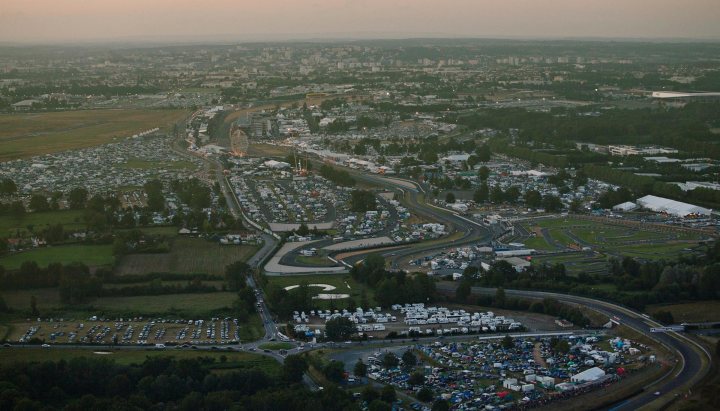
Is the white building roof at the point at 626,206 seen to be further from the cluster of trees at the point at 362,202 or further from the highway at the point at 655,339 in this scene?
the highway at the point at 655,339

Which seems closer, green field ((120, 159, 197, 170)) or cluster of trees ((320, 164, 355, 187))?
cluster of trees ((320, 164, 355, 187))

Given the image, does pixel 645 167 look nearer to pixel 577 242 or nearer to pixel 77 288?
pixel 577 242

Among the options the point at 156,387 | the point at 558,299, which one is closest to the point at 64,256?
the point at 156,387

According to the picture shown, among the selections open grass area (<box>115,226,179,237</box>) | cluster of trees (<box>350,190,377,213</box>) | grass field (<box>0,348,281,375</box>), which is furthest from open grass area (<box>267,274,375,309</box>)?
cluster of trees (<box>350,190,377,213</box>)

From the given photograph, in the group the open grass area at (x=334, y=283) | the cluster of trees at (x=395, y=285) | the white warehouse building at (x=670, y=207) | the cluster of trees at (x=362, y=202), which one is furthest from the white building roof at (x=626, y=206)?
the open grass area at (x=334, y=283)

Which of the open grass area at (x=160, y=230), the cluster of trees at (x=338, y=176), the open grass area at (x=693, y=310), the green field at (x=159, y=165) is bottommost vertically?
the green field at (x=159, y=165)

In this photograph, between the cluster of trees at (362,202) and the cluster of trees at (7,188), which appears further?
the cluster of trees at (7,188)

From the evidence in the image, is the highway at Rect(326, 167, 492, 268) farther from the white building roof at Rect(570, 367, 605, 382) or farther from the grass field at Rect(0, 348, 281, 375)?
the white building roof at Rect(570, 367, 605, 382)
